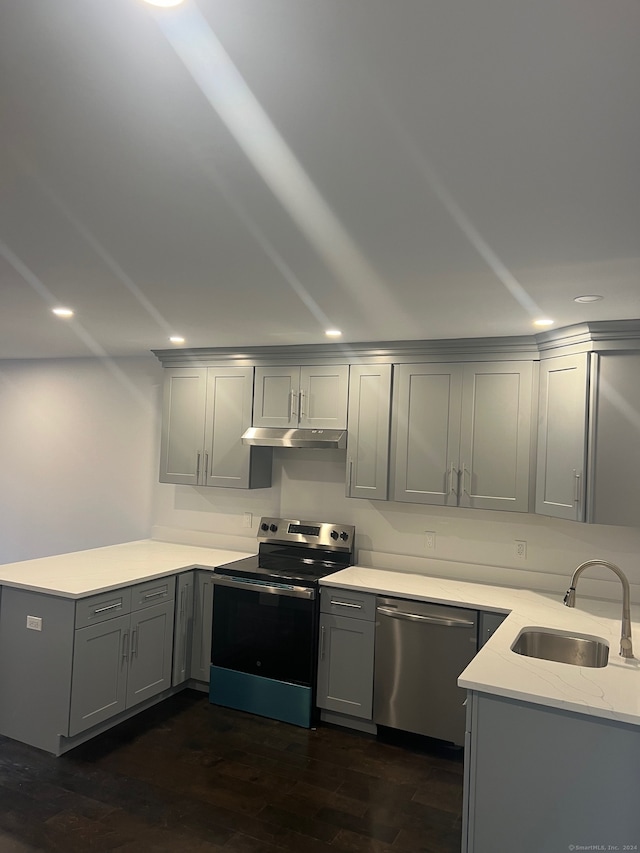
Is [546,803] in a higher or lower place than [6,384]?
lower

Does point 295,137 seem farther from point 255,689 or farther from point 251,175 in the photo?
point 255,689

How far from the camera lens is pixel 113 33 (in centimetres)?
101

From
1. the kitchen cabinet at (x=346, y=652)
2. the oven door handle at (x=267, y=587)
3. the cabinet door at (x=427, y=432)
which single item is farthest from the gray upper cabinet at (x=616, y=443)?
the oven door handle at (x=267, y=587)

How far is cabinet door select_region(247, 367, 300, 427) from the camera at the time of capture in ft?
13.5

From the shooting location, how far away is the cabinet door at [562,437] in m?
3.06

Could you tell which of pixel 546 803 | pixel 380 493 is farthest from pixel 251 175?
pixel 380 493

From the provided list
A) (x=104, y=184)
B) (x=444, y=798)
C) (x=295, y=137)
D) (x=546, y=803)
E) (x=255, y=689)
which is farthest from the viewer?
(x=255, y=689)

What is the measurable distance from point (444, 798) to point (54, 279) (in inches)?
121

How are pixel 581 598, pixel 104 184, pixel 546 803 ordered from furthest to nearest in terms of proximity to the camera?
pixel 581 598 → pixel 546 803 → pixel 104 184

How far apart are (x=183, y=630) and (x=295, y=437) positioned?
58.8 inches

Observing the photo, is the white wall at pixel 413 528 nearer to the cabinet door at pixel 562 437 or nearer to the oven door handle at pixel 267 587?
the cabinet door at pixel 562 437

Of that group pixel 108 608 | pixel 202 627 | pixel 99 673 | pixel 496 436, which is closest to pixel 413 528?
pixel 496 436

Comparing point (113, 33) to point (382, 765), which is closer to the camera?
point (113, 33)

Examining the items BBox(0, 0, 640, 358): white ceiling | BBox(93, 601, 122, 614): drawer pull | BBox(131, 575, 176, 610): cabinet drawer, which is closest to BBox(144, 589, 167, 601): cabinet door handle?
BBox(131, 575, 176, 610): cabinet drawer
